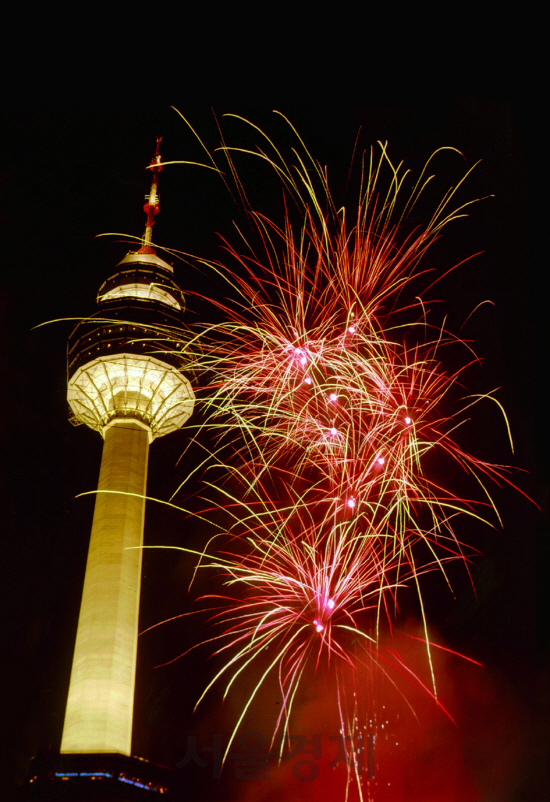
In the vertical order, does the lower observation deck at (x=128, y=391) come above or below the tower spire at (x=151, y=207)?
below

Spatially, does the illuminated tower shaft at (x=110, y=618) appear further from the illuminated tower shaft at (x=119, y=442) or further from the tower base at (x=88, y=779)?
the tower base at (x=88, y=779)

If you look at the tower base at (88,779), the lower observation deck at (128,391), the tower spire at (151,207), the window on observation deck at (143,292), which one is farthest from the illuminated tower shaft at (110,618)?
the tower spire at (151,207)

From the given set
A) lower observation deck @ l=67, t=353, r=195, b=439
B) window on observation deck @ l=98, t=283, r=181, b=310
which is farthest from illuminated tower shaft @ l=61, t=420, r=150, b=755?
window on observation deck @ l=98, t=283, r=181, b=310

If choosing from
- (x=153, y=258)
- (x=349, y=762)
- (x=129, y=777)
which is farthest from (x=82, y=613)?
(x=153, y=258)

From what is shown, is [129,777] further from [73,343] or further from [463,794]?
[73,343]

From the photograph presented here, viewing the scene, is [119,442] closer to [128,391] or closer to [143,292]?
[128,391]

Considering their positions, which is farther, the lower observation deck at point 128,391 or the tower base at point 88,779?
the lower observation deck at point 128,391
